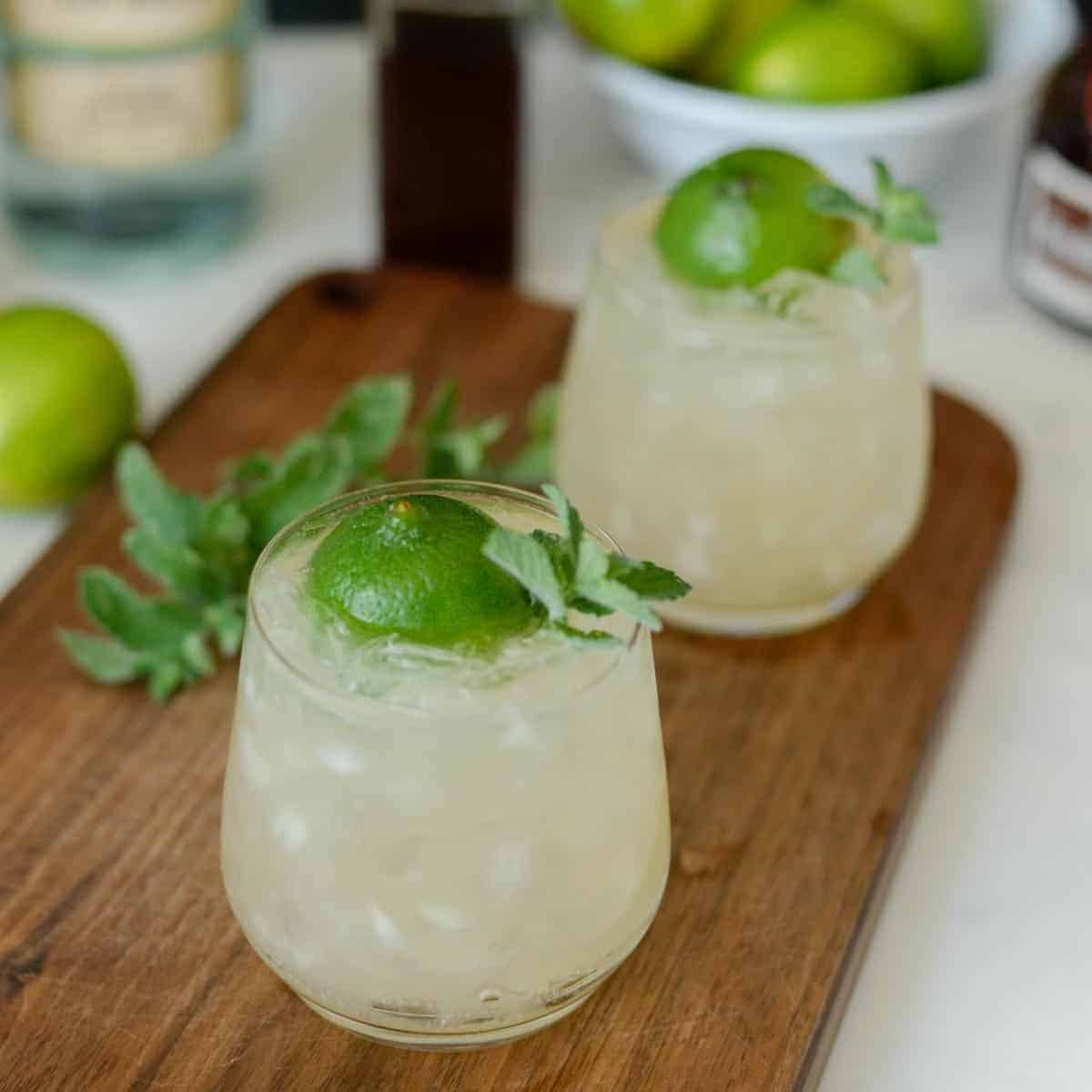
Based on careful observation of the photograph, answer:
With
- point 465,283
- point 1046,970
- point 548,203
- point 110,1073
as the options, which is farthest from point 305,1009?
point 548,203

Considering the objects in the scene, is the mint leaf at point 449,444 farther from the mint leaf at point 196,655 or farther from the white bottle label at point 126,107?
the white bottle label at point 126,107

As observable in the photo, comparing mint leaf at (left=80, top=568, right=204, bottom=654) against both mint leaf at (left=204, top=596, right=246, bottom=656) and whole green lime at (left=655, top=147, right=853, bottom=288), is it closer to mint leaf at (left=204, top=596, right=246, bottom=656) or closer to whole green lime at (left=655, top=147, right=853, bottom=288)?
mint leaf at (left=204, top=596, right=246, bottom=656)

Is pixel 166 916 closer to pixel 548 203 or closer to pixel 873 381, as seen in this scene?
pixel 873 381

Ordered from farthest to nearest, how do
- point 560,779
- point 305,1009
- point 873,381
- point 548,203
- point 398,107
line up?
point 548,203, point 398,107, point 873,381, point 305,1009, point 560,779

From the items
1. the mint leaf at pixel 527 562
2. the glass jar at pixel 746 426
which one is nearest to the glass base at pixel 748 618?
the glass jar at pixel 746 426

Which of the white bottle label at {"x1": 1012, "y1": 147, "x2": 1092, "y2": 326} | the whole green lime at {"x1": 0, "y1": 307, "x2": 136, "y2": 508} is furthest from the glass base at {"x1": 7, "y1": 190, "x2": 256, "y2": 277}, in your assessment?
the white bottle label at {"x1": 1012, "y1": 147, "x2": 1092, "y2": 326}

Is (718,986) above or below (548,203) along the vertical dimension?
above
